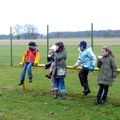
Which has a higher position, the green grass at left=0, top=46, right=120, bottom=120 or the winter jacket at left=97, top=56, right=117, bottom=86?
the winter jacket at left=97, top=56, right=117, bottom=86

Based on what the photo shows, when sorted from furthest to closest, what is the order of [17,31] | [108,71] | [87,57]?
[17,31], [87,57], [108,71]

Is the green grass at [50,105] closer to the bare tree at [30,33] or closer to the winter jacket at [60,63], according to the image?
the winter jacket at [60,63]

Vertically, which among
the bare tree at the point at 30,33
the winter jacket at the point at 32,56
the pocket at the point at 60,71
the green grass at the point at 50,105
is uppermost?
the bare tree at the point at 30,33

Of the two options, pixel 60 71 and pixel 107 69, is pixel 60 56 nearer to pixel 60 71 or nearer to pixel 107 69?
pixel 60 71

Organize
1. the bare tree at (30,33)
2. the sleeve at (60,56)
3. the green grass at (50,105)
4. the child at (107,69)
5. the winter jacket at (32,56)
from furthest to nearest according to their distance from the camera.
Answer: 1. the bare tree at (30,33)
2. the winter jacket at (32,56)
3. the sleeve at (60,56)
4. the child at (107,69)
5. the green grass at (50,105)

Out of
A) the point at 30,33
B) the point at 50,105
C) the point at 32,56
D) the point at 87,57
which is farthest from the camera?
the point at 30,33

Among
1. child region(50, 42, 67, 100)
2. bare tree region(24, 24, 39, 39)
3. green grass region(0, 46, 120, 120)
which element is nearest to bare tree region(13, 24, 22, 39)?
bare tree region(24, 24, 39, 39)

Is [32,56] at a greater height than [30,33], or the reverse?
[30,33]

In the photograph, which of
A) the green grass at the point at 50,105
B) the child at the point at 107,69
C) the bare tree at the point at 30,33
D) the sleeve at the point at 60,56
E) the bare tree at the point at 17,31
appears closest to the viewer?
the green grass at the point at 50,105

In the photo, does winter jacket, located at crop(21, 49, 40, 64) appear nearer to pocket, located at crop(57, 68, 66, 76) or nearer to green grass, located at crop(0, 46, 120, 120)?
green grass, located at crop(0, 46, 120, 120)

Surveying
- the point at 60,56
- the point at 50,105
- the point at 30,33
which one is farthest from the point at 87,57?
the point at 30,33

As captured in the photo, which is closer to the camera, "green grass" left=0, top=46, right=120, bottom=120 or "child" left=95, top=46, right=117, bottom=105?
"green grass" left=0, top=46, right=120, bottom=120

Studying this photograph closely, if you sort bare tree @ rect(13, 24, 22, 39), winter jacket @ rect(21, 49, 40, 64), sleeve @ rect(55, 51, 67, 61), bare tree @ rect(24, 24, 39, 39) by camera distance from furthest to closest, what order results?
bare tree @ rect(13, 24, 22, 39)
bare tree @ rect(24, 24, 39, 39)
winter jacket @ rect(21, 49, 40, 64)
sleeve @ rect(55, 51, 67, 61)

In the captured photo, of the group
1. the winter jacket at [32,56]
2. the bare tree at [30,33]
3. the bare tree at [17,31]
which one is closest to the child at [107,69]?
the winter jacket at [32,56]
